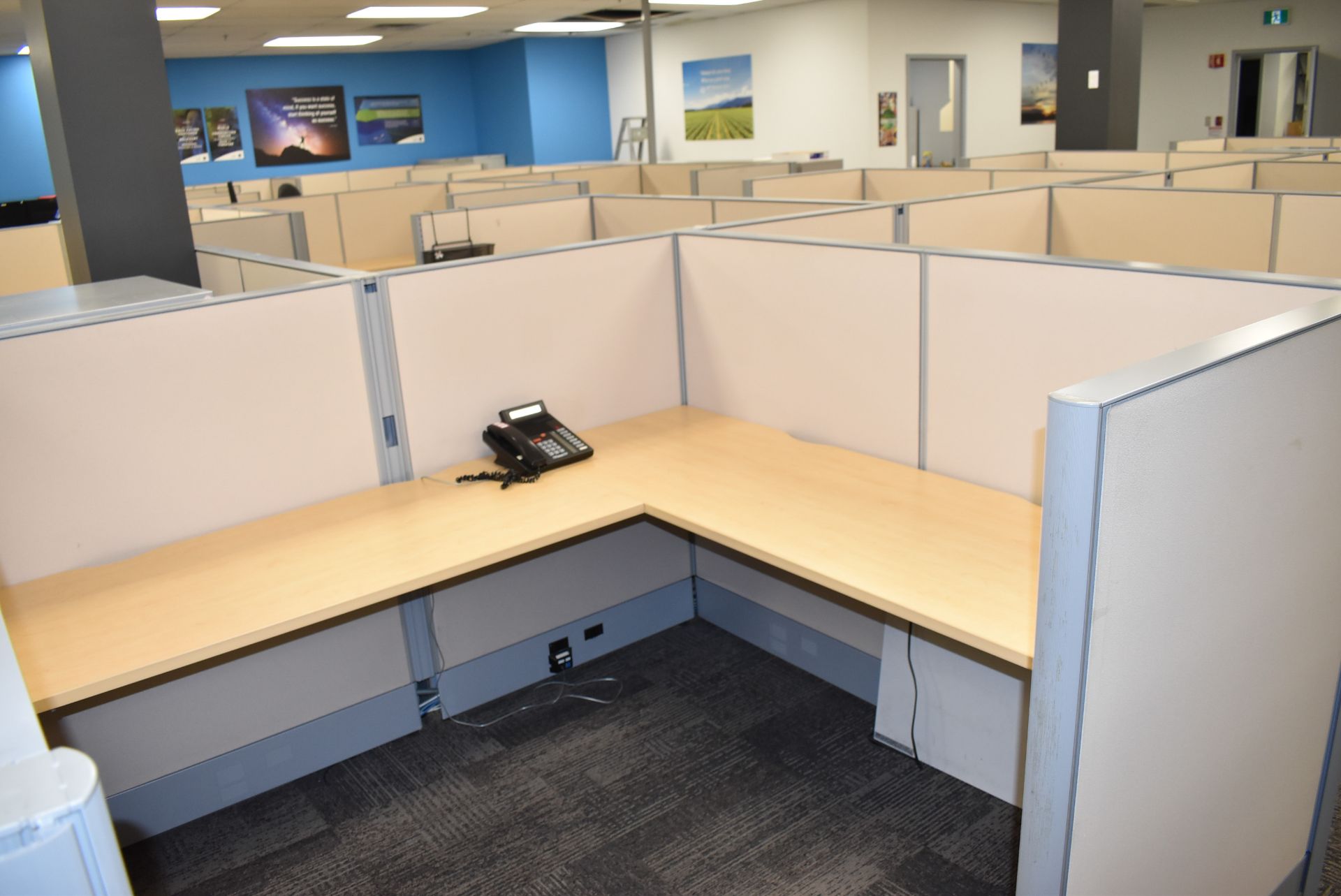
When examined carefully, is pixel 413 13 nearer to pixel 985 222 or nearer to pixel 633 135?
pixel 633 135

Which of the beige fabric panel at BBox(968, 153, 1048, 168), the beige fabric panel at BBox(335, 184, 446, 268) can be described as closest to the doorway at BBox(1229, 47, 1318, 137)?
the beige fabric panel at BBox(968, 153, 1048, 168)

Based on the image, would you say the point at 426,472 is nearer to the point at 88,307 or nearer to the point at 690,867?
the point at 88,307

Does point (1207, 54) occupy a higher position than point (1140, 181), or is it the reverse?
point (1207, 54)

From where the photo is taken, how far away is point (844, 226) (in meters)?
3.09

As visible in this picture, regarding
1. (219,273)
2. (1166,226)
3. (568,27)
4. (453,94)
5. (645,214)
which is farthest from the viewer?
(453,94)

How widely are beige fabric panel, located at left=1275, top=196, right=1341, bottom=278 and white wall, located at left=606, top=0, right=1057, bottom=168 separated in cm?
741

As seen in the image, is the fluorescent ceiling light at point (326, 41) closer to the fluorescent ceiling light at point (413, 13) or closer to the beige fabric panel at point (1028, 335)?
the fluorescent ceiling light at point (413, 13)

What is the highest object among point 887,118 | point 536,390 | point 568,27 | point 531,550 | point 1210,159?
point 568,27

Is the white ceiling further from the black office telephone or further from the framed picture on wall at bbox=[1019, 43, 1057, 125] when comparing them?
the black office telephone

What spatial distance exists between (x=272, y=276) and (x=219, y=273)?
0.59 m

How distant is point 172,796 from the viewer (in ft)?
→ 7.30

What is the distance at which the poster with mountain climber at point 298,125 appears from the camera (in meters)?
12.1

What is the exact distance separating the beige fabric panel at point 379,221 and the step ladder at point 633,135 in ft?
22.7

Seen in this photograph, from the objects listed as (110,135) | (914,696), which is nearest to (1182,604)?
(914,696)
